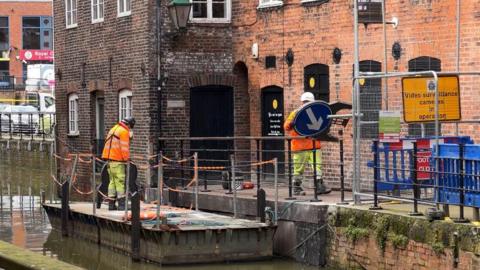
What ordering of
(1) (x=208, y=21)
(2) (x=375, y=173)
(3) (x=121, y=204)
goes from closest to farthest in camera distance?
(2) (x=375, y=173), (3) (x=121, y=204), (1) (x=208, y=21)

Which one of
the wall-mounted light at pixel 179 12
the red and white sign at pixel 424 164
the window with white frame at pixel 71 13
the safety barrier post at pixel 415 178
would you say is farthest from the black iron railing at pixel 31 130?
the safety barrier post at pixel 415 178

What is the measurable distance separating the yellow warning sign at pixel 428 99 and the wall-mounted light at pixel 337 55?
21.4 ft

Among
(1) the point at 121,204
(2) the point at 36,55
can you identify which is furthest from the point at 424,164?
(2) the point at 36,55

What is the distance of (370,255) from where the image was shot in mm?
15422

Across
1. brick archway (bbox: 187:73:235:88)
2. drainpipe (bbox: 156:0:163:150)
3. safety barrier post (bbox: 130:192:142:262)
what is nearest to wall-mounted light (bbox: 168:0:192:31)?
drainpipe (bbox: 156:0:163:150)

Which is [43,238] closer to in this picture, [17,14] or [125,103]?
Answer: [125,103]

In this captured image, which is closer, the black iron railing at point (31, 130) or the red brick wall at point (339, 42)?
the red brick wall at point (339, 42)

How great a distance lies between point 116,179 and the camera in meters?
20.2

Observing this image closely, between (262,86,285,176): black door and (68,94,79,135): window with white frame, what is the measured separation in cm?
727

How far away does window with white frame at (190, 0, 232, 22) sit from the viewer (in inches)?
988

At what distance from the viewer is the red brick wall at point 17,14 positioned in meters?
80.7

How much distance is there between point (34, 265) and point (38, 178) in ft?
90.9

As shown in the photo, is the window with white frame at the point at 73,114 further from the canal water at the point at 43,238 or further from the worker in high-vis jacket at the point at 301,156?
the worker in high-vis jacket at the point at 301,156

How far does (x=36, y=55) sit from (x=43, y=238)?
6325cm
